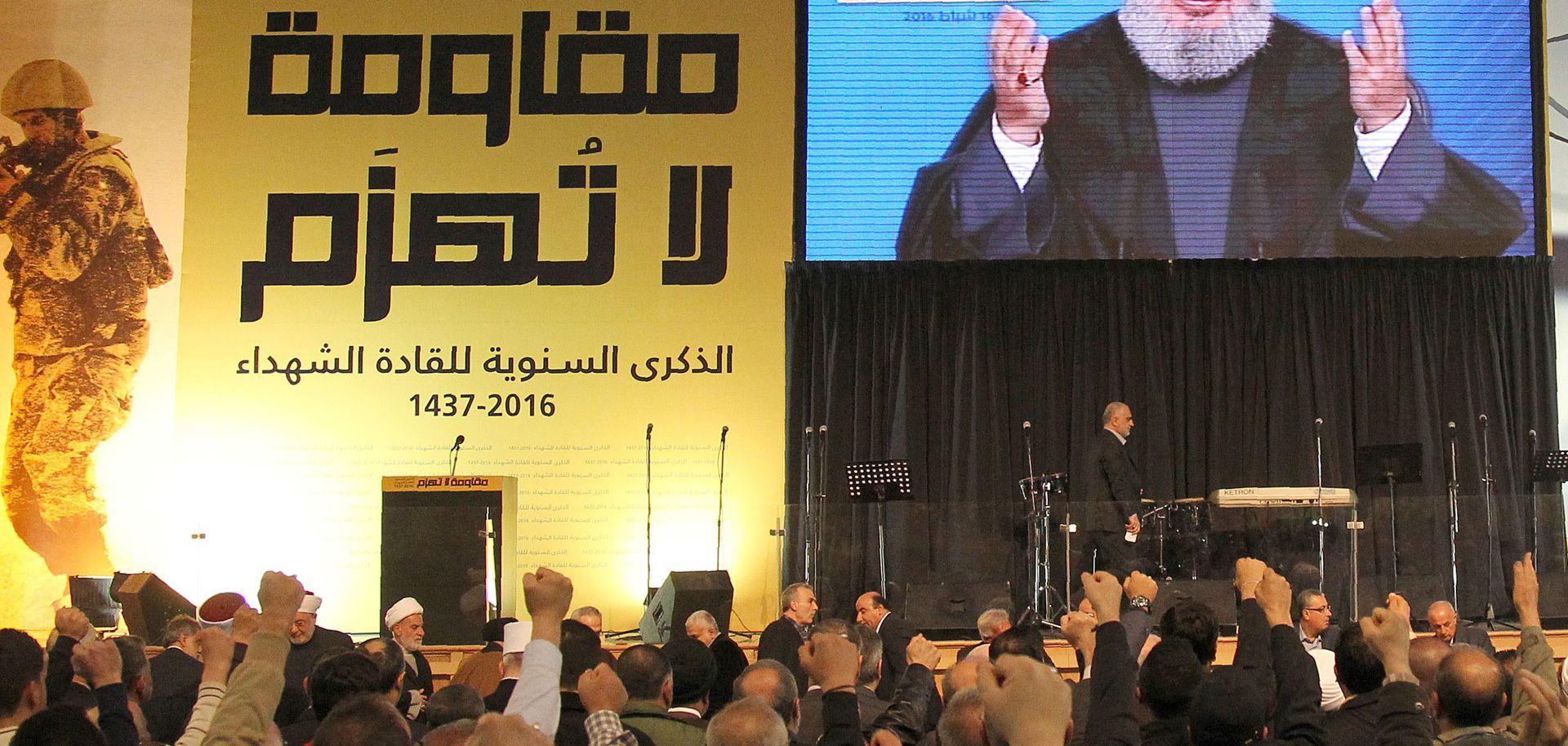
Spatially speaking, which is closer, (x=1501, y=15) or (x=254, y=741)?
(x=254, y=741)

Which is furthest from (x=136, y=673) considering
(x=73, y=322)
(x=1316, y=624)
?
(x=73, y=322)

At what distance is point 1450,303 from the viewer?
9773mm

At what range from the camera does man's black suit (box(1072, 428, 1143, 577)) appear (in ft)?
26.6

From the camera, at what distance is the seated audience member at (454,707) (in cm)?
342

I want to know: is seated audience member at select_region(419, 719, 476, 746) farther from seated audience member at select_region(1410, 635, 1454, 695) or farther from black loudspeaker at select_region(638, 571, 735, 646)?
black loudspeaker at select_region(638, 571, 735, 646)

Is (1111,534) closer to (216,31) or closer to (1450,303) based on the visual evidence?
(1450,303)

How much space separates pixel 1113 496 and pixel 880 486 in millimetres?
1298

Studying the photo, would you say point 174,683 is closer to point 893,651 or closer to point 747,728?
point 893,651

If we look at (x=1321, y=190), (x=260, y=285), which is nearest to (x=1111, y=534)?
(x=1321, y=190)

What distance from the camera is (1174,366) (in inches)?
385

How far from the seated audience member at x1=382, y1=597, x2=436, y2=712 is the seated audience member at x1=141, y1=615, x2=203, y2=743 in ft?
2.29

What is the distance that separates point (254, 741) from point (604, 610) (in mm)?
6985

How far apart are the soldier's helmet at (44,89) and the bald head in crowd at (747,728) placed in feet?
30.5

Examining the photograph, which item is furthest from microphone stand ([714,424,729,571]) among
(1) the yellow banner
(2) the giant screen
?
(2) the giant screen
